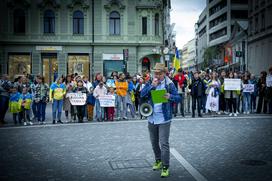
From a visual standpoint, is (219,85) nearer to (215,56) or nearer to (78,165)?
(78,165)

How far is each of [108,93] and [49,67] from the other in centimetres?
2232

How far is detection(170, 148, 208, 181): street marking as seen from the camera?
264 inches

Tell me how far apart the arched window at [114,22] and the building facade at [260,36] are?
785 inches

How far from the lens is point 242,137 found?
10.9 meters

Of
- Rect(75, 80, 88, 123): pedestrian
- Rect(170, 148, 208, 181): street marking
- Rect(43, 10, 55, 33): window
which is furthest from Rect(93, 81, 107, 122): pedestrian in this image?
Rect(43, 10, 55, 33): window

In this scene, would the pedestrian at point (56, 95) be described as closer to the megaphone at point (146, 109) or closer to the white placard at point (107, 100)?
the white placard at point (107, 100)

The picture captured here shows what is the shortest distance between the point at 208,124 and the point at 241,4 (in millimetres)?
78118

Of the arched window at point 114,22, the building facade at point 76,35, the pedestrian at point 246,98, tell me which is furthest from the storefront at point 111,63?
the pedestrian at point 246,98

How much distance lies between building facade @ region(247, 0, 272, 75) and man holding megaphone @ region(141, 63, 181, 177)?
4156cm

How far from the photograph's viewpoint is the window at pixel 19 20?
37000mm

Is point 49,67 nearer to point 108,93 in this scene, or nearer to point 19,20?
point 19,20

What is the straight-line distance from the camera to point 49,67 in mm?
37531

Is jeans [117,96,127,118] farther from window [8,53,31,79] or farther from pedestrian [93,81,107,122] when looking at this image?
window [8,53,31,79]

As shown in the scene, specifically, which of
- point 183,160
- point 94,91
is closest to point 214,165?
point 183,160
